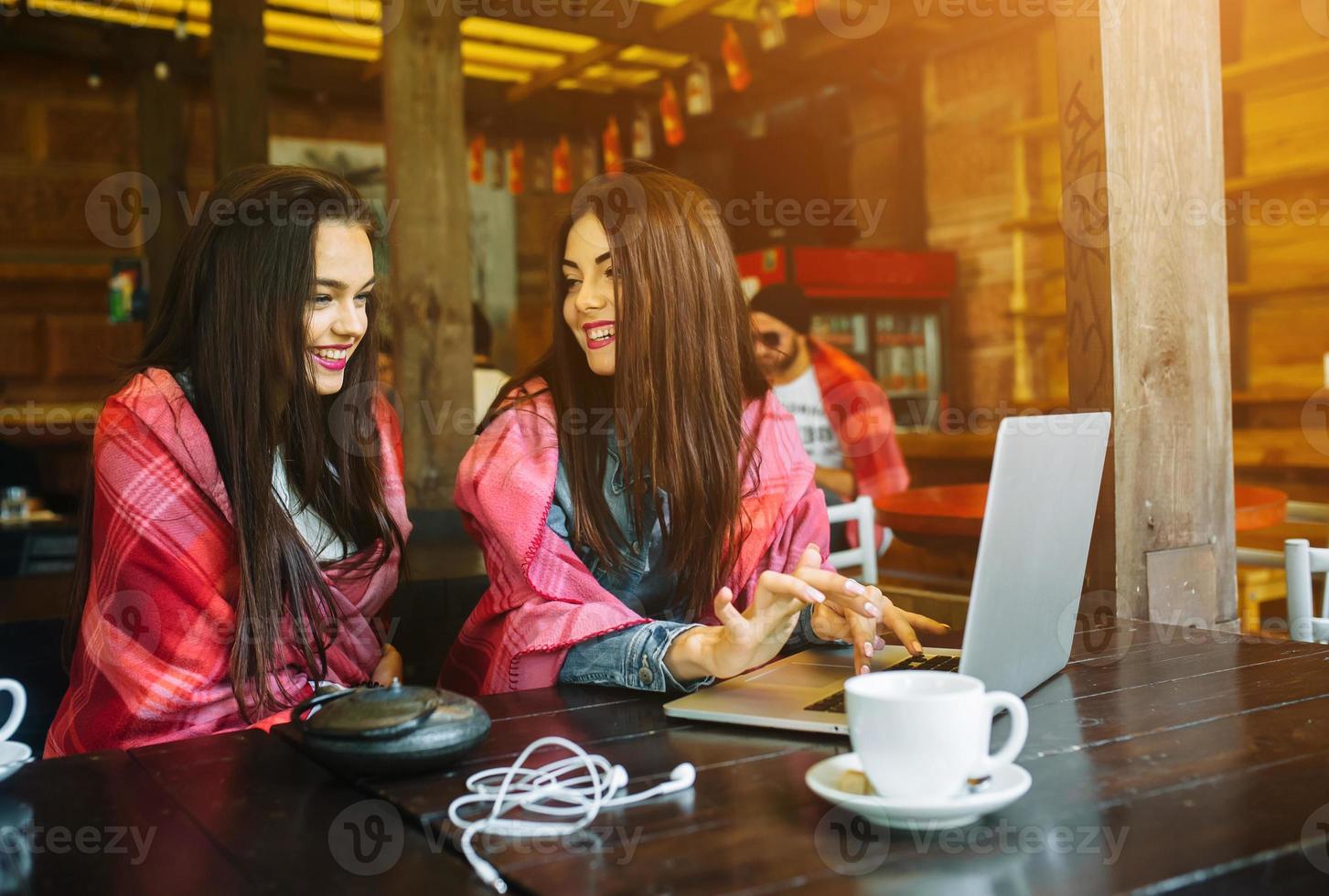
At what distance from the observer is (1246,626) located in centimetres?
360

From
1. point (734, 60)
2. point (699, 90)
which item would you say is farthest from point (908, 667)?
point (699, 90)

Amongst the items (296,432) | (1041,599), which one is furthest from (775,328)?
(1041,599)

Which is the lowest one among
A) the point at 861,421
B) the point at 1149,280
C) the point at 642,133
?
the point at 861,421

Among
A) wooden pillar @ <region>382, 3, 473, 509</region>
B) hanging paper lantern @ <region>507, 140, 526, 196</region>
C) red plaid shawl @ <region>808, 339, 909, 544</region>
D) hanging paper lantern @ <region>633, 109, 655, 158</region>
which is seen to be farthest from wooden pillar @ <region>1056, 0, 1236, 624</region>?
hanging paper lantern @ <region>507, 140, 526, 196</region>

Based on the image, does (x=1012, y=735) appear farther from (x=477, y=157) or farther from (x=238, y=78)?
(x=477, y=157)

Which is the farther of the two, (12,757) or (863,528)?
(863,528)

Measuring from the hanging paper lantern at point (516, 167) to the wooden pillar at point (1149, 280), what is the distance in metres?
6.15

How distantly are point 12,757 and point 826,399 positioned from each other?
148 inches

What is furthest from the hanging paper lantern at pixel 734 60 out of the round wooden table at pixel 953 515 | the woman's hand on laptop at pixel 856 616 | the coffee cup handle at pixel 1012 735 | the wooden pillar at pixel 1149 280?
the coffee cup handle at pixel 1012 735

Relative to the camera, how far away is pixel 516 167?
304 inches

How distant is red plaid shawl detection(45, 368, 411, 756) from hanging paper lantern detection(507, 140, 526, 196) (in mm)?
6452

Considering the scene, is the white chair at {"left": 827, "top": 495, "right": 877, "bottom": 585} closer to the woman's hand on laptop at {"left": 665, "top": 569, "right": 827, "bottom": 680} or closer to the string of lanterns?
the woman's hand on laptop at {"left": 665, "top": 569, "right": 827, "bottom": 680}

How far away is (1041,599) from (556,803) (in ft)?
1.67

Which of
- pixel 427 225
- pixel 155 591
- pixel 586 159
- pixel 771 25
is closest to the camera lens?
pixel 155 591
